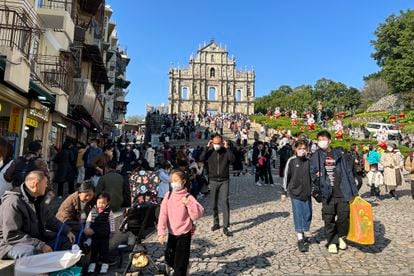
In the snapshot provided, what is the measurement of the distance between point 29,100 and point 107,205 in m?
8.53

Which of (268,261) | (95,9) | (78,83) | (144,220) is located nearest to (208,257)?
(268,261)

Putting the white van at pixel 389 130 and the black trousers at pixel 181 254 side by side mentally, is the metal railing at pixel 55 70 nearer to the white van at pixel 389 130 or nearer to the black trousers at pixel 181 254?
the black trousers at pixel 181 254

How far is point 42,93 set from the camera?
12.2 metres

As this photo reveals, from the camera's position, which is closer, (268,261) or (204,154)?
(268,261)

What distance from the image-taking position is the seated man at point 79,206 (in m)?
5.52

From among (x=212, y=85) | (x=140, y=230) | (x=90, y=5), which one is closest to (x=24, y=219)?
(x=140, y=230)

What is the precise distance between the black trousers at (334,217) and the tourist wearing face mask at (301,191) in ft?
1.21

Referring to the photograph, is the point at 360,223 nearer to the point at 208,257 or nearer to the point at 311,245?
the point at 311,245

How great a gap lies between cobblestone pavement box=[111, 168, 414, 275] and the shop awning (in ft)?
21.5

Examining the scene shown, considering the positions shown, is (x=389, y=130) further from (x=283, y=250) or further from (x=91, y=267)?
(x=91, y=267)

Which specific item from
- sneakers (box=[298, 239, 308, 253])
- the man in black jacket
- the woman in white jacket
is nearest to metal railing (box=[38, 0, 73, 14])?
the woman in white jacket

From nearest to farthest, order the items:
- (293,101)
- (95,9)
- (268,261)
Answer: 1. (268,261)
2. (95,9)
3. (293,101)

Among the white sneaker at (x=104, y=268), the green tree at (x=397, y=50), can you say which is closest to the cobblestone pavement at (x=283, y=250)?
the white sneaker at (x=104, y=268)

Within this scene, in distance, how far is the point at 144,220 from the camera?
5.45 meters
